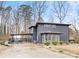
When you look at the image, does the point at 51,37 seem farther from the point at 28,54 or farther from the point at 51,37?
the point at 28,54

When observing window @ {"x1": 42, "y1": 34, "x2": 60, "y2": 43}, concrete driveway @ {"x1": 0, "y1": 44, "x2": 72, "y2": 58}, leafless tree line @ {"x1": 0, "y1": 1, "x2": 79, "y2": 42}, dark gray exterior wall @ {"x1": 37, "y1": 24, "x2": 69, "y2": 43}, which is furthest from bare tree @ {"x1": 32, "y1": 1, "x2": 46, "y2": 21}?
dark gray exterior wall @ {"x1": 37, "y1": 24, "x2": 69, "y2": 43}

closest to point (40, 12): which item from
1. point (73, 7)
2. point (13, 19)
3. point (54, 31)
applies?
point (13, 19)

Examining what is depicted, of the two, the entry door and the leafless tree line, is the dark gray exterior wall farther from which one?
the leafless tree line

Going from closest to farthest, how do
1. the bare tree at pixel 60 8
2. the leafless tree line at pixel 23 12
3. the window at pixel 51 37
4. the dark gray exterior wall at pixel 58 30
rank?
Answer: the leafless tree line at pixel 23 12
the bare tree at pixel 60 8
the window at pixel 51 37
the dark gray exterior wall at pixel 58 30

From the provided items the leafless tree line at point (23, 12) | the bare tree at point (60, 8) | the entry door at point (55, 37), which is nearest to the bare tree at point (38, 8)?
the leafless tree line at point (23, 12)

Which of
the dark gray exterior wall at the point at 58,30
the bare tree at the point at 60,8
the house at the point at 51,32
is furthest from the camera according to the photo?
the dark gray exterior wall at the point at 58,30

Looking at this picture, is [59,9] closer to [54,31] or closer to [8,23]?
[8,23]

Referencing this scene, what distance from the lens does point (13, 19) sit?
8320 mm

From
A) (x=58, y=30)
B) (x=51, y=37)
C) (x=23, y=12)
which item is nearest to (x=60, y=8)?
(x=23, y=12)

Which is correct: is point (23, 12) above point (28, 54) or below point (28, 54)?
above

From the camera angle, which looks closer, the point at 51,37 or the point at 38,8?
the point at 38,8

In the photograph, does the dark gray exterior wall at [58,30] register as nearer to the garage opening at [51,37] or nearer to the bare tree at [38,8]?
the garage opening at [51,37]

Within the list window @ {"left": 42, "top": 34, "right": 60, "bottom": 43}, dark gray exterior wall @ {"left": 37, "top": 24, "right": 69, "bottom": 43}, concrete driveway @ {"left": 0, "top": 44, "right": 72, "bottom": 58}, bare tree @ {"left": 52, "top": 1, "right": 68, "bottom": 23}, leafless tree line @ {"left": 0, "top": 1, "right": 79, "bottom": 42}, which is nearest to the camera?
concrete driveway @ {"left": 0, "top": 44, "right": 72, "bottom": 58}

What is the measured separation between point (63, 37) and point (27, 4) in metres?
8.13
